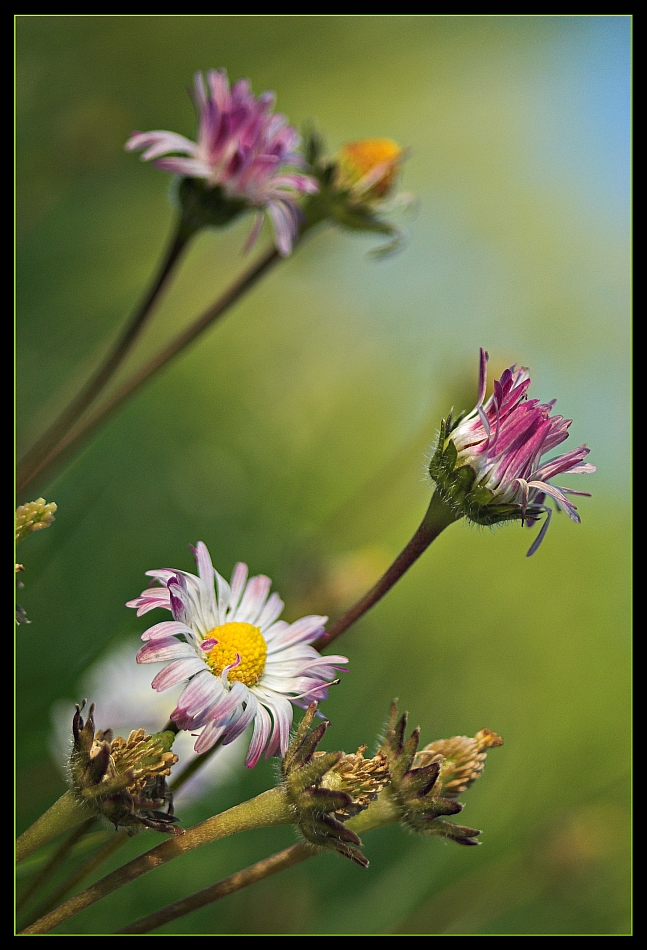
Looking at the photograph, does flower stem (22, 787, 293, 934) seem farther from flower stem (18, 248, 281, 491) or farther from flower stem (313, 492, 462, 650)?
flower stem (18, 248, 281, 491)

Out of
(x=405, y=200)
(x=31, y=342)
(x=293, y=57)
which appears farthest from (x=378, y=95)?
(x=405, y=200)

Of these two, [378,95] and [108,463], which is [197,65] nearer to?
[378,95]

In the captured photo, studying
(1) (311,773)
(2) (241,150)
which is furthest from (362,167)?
(1) (311,773)

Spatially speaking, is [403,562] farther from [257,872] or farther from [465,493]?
[257,872]

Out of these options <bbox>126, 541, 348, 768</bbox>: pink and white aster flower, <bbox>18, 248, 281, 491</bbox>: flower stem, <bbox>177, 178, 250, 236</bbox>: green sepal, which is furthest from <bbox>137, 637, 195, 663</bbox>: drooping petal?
<bbox>177, 178, 250, 236</bbox>: green sepal

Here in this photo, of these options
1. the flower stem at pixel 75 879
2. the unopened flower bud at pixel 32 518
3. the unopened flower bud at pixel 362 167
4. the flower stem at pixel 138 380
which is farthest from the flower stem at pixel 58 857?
the unopened flower bud at pixel 362 167
